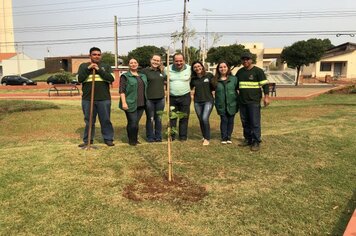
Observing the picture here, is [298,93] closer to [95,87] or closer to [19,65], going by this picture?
[95,87]

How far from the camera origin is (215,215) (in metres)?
3.65

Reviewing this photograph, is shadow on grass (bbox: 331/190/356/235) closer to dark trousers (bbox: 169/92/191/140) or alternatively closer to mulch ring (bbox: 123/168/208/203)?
mulch ring (bbox: 123/168/208/203)

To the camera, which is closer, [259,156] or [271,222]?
[271,222]

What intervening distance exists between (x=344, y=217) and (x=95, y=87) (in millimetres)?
4070

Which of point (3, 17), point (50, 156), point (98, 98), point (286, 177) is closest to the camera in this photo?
point (286, 177)

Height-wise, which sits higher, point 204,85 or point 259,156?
point 204,85

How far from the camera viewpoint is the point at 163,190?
14.0ft

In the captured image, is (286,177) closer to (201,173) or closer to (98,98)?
(201,173)

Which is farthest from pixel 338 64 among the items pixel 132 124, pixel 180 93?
pixel 132 124

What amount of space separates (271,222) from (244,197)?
24.2 inches

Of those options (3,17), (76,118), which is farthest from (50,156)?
(3,17)

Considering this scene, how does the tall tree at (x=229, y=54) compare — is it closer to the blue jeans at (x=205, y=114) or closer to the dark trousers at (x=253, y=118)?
the blue jeans at (x=205, y=114)

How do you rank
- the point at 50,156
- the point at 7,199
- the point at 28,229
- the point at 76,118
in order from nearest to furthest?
the point at 28,229 → the point at 7,199 → the point at 50,156 → the point at 76,118

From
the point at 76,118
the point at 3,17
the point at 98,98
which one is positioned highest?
the point at 3,17
